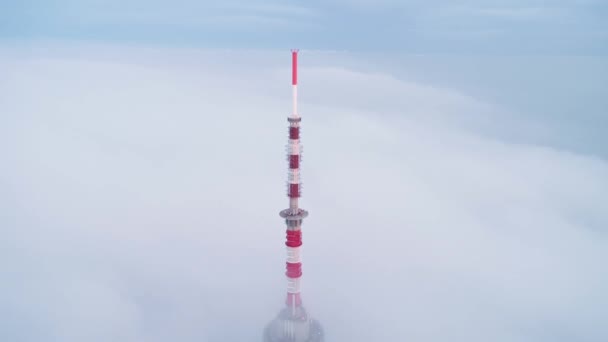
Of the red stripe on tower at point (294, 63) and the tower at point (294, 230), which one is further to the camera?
the tower at point (294, 230)

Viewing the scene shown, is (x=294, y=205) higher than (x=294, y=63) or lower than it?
lower

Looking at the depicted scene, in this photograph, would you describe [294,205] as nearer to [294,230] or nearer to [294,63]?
[294,230]

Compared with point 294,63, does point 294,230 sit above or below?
below

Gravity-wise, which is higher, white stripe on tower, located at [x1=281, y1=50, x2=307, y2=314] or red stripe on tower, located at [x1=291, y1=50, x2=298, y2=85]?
red stripe on tower, located at [x1=291, y1=50, x2=298, y2=85]

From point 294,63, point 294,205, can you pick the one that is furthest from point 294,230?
point 294,63

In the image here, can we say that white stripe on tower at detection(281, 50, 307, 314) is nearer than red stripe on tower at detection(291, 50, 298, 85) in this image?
No

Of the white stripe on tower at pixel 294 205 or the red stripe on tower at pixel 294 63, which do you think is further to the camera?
the white stripe on tower at pixel 294 205

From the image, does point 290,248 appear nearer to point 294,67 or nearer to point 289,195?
point 289,195

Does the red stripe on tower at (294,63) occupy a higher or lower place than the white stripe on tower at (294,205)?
higher

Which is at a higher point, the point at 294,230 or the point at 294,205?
the point at 294,205

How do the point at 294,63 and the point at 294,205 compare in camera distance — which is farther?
the point at 294,205

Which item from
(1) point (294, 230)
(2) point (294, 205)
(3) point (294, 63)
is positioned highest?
(3) point (294, 63)
